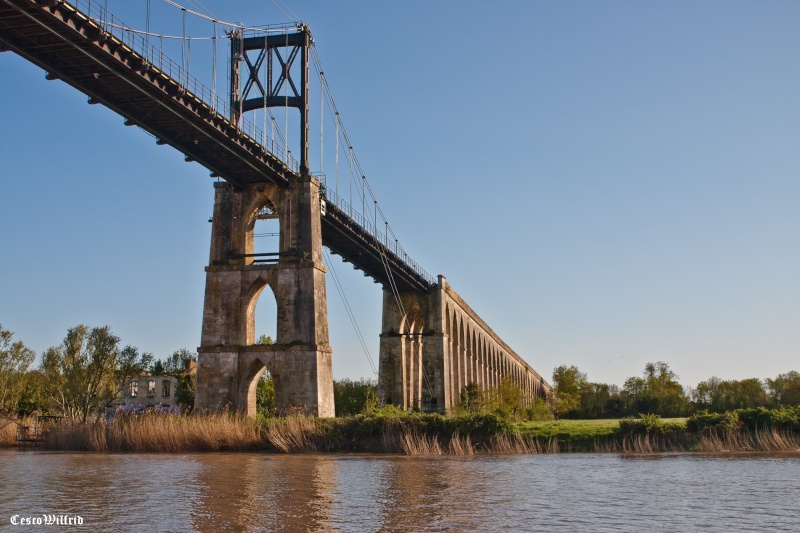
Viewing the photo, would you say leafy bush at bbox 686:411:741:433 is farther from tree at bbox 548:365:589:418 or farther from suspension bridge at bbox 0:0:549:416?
tree at bbox 548:365:589:418

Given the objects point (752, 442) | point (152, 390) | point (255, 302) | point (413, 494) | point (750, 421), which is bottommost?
point (413, 494)

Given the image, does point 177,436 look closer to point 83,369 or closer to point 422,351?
point 83,369

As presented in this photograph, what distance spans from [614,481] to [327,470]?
556 centimetres

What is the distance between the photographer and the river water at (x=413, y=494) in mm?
9492

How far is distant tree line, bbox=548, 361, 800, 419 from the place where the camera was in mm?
54656

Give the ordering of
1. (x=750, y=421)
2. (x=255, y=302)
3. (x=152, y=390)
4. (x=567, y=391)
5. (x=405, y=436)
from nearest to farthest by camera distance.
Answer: (x=750, y=421)
(x=405, y=436)
(x=255, y=302)
(x=152, y=390)
(x=567, y=391)

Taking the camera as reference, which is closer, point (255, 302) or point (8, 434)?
point (8, 434)

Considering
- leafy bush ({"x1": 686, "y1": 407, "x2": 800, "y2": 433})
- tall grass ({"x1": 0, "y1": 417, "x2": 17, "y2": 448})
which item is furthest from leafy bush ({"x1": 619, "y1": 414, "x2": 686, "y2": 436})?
tall grass ({"x1": 0, "y1": 417, "x2": 17, "y2": 448})

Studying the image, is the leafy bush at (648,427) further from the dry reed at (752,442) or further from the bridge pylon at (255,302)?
the bridge pylon at (255,302)

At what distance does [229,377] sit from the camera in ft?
95.3

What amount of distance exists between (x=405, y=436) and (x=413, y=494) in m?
9.17

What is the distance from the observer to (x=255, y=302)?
3064 centimetres

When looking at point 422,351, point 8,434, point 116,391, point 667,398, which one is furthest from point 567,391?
point 8,434

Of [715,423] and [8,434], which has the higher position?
[715,423]
